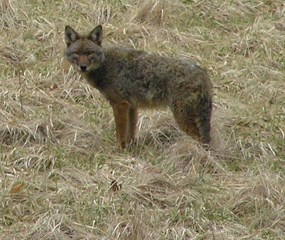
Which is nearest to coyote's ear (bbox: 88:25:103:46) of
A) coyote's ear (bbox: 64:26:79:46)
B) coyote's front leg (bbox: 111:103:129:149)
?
coyote's ear (bbox: 64:26:79:46)

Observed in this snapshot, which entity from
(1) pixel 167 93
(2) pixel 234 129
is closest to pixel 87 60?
(1) pixel 167 93

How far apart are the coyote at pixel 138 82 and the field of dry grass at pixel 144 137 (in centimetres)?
24

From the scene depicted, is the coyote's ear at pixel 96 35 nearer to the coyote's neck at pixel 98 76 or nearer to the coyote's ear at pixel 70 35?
the coyote's ear at pixel 70 35

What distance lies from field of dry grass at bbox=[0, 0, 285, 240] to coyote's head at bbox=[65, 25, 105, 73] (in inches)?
25.8

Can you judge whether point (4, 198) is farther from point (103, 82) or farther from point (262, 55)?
point (262, 55)

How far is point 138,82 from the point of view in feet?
35.1

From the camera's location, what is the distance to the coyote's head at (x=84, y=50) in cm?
1065

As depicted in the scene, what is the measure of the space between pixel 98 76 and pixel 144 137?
0.84 metres

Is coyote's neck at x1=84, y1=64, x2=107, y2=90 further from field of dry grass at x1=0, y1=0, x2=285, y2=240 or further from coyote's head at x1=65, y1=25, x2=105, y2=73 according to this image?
field of dry grass at x1=0, y1=0, x2=285, y2=240

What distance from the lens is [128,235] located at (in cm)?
832

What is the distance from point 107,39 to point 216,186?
3993mm

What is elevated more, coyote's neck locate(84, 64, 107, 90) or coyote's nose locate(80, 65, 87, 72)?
coyote's nose locate(80, 65, 87, 72)

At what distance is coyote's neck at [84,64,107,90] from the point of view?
10.8 m

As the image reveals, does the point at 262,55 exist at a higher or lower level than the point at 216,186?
lower
